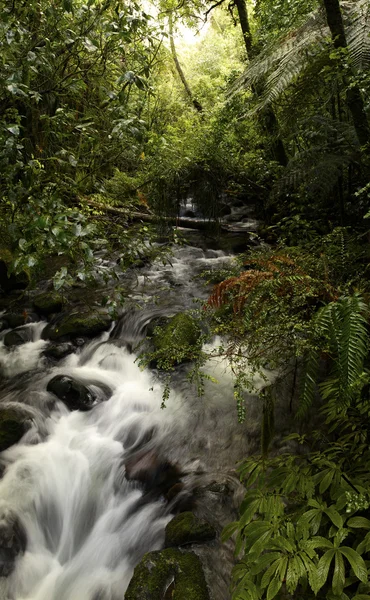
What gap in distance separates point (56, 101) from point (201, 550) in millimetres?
3983

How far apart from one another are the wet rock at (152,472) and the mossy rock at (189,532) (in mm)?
489

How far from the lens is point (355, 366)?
2.02 metres

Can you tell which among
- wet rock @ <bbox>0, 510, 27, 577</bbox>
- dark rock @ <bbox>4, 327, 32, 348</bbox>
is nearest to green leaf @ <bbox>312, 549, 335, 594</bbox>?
wet rock @ <bbox>0, 510, 27, 577</bbox>

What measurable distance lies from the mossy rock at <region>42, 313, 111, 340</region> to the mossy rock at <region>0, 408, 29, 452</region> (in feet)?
5.64

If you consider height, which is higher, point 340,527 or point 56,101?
point 56,101

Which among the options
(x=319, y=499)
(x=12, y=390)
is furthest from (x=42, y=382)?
(x=319, y=499)

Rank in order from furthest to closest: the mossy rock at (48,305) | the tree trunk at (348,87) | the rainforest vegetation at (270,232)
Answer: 1. the mossy rock at (48,305)
2. the tree trunk at (348,87)
3. the rainforest vegetation at (270,232)

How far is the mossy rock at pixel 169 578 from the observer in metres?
2.40

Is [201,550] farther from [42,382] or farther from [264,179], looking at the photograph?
[264,179]

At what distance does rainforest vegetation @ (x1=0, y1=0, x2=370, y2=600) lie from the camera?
2002 millimetres

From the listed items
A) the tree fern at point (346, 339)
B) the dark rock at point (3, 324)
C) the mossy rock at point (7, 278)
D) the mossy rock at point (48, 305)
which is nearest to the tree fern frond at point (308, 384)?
the tree fern at point (346, 339)

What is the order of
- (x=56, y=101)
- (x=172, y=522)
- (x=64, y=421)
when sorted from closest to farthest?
(x=172, y=522)
(x=56, y=101)
(x=64, y=421)

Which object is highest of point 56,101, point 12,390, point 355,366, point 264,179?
point 56,101

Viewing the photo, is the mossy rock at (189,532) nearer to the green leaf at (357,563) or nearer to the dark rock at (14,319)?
the green leaf at (357,563)
